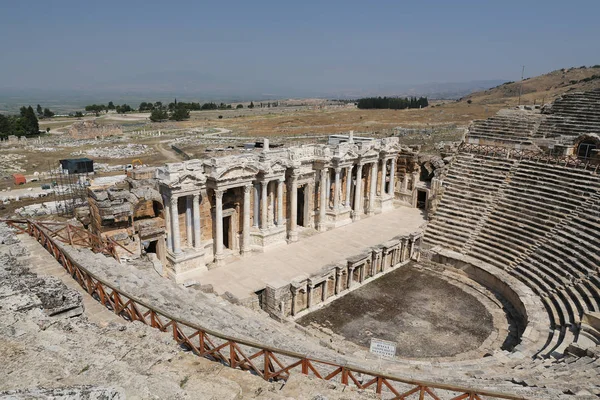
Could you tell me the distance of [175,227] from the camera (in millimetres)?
20812

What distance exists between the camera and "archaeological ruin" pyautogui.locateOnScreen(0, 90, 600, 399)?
42.1ft

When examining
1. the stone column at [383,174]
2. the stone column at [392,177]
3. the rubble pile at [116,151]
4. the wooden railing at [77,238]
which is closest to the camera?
the wooden railing at [77,238]

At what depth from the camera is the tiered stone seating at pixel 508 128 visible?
107 ft

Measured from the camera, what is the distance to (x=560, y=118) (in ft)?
108

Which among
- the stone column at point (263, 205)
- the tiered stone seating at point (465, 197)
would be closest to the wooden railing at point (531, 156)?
the tiered stone seating at point (465, 197)

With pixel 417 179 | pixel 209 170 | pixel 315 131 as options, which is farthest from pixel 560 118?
pixel 315 131

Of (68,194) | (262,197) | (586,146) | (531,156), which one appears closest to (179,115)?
(68,194)

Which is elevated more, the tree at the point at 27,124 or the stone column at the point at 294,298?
the tree at the point at 27,124

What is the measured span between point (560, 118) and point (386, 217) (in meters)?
15.9

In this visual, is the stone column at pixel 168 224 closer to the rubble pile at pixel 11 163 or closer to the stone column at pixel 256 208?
the stone column at pixel 256 208

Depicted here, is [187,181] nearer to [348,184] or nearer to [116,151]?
[348,184]

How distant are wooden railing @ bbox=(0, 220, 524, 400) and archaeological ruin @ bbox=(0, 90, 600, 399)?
0.09 meters

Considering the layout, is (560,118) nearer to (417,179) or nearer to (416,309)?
(417,179)

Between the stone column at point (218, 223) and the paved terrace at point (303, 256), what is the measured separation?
87cm
